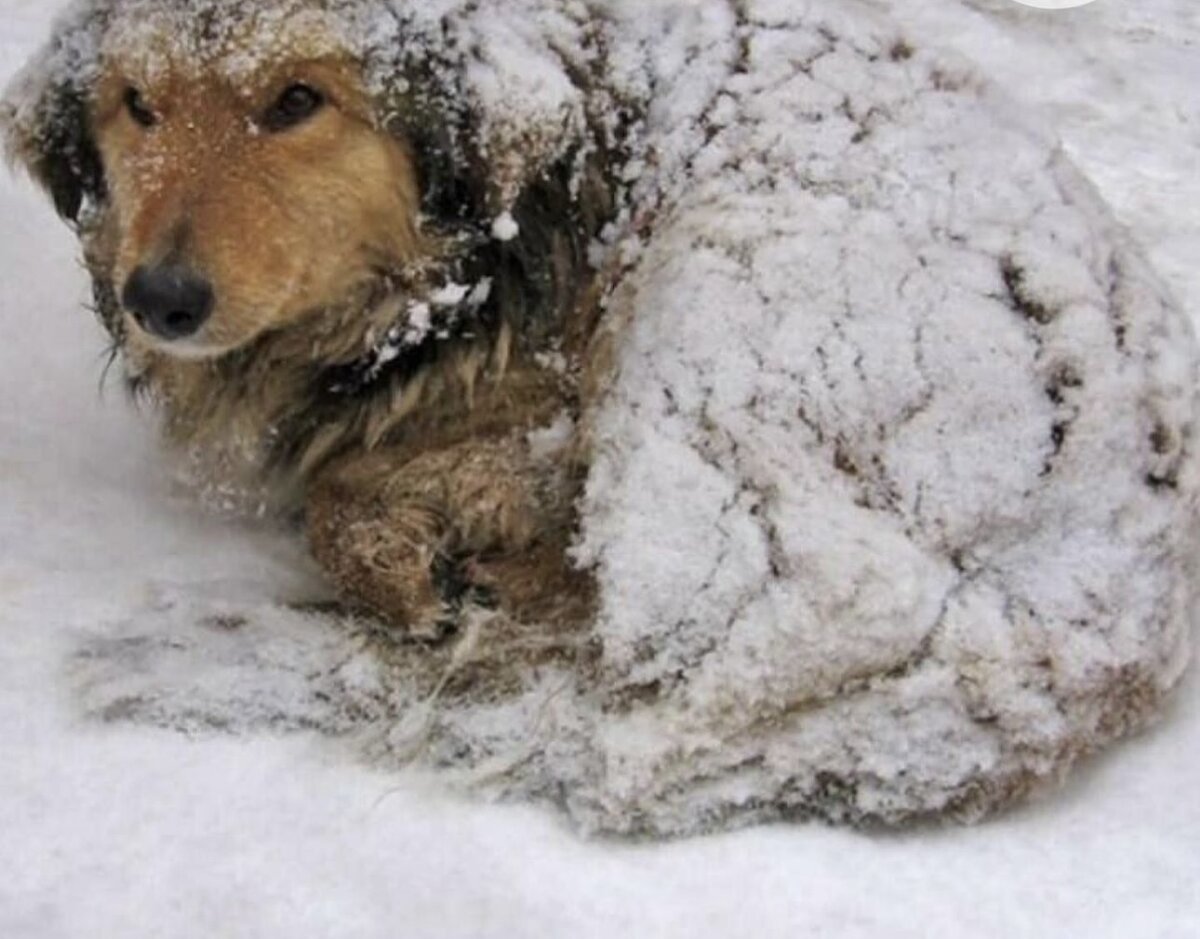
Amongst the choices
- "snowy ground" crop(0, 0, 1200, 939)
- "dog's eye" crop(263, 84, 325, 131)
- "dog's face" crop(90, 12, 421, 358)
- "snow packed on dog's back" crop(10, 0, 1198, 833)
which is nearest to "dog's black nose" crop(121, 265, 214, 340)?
"dog's face" crop(90, 12, 421, 358)

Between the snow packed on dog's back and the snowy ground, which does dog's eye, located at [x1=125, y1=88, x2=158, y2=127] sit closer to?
the snow packed on dog's back

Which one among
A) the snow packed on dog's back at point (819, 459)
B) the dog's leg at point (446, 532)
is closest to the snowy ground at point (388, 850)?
the snow packed on dog's back at point (819, 459)

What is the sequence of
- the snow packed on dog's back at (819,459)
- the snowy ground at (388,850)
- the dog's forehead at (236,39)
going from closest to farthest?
the snowy ground at (388,850)
the snow packed on dog's back at (819,459)
the dog's forehead at (236,39)

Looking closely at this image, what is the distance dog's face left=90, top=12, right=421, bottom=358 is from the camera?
2.37 meters

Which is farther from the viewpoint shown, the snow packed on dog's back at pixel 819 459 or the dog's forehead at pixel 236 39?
the dog's forehead at pixel 236 39

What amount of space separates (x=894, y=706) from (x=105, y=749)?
3.25 ft

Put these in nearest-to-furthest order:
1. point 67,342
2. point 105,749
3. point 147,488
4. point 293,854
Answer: point 293,854 → point 105,749 → point 147,488 → point 67,342


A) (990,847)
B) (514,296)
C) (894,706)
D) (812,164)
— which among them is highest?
(812,164)

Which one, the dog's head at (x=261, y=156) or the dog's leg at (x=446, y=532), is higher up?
the dog's head at (x=261, y=156)

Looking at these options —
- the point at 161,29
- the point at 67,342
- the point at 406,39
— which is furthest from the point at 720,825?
the point at 67,342

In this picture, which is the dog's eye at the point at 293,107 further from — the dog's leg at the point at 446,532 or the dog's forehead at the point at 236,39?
the dog's leg at the point at 446,532

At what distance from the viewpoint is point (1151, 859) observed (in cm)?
230

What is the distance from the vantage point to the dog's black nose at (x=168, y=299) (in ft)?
7.65

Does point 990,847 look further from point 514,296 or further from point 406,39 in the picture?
point 406,39
